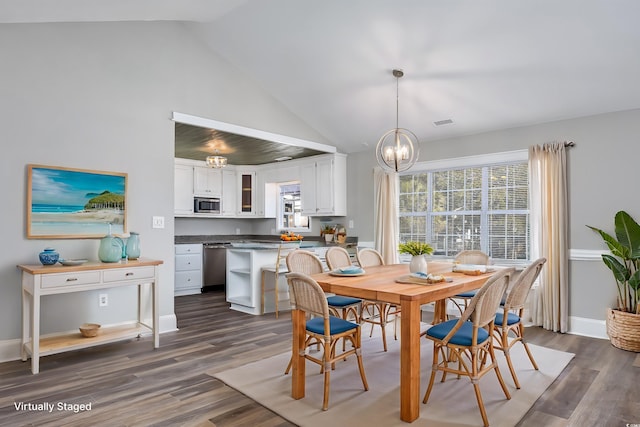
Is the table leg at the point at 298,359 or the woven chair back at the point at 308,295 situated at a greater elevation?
the woven chair back at the point at 308,295

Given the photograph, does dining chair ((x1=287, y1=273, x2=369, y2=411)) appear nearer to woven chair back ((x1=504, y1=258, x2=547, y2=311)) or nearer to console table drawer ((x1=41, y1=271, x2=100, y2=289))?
woven chair back ((x1=504, y1=258, x2=547, y2=311))

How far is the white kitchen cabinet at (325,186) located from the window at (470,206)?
40.4 inches

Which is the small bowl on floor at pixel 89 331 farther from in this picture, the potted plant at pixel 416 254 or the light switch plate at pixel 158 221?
the potted plant at pixel 416 254

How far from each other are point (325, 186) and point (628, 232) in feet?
13.4

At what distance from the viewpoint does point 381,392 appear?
2893 mm

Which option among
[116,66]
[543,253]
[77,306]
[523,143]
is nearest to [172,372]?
[77,306]

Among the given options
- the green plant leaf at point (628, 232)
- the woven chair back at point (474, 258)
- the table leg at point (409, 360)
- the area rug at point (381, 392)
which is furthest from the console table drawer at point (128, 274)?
the green plant leaf at point (628, 232)

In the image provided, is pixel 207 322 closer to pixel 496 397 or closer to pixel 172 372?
pixel 172 372

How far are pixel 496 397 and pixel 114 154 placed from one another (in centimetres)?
402

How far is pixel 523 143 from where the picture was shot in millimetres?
4969

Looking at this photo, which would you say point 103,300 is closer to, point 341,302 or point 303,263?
point 303,263

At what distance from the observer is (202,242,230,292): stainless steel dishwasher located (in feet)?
23.5

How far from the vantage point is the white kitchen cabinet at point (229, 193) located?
7871mm

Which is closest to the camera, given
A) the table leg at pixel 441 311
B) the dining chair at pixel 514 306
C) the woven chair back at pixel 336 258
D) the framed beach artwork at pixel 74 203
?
the dining chair at pixel 514 306
